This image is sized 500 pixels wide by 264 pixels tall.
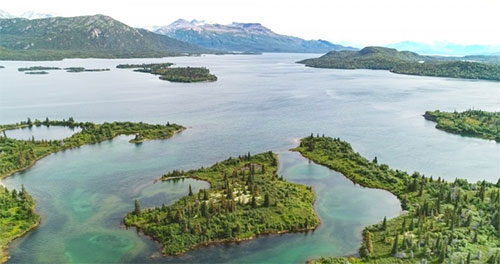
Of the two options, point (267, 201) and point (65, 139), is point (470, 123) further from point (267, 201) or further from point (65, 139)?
point (65, 139)

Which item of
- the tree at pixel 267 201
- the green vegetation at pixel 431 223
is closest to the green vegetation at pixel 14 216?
the tree at pixel 267 201

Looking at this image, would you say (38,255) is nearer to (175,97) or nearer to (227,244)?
(227,244)

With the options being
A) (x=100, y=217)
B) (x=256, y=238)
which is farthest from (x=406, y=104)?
(x=100, y=217)

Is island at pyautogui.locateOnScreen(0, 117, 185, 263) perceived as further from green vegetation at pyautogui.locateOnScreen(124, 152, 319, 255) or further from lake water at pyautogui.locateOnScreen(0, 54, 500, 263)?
green vegetation at pyautogui.locateOnScreen(124, 152, 319, 255)

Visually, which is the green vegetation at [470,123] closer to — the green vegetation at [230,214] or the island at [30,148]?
the green vegetation at [230,214]

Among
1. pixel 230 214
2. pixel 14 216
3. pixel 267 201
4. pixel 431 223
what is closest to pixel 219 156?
pixel 267 201

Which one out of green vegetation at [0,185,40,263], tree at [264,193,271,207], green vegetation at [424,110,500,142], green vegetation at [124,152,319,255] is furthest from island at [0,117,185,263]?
green vegetation at [424,110,500,142]
